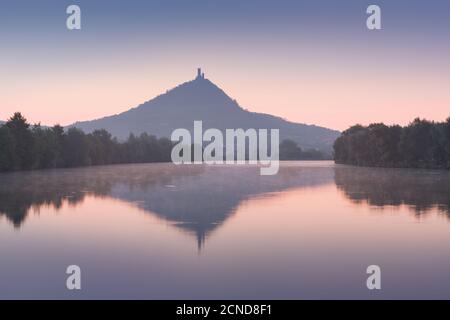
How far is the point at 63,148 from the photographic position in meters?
122

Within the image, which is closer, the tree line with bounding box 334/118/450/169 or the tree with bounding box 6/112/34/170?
the tree with bounding box 6/112/34/170

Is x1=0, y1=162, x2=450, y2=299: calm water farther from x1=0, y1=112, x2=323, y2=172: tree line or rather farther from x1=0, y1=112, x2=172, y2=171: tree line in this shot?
x1=0, y1=112, x2=323, y2=172: tree line

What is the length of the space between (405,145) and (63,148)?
7756cm

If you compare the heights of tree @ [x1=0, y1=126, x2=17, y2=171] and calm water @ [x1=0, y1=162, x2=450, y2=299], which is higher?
tree @ [x1=0, y1=126, x2=17, y2=171]

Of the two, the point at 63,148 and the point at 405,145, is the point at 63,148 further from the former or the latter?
the point at 405,145

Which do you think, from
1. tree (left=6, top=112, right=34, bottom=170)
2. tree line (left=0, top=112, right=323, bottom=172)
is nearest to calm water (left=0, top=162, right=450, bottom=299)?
tree line (left=0, top=112, right=323, bottom=172)

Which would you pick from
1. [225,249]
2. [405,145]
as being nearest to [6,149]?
[405,145]

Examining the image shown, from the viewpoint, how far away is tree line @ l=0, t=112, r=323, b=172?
9139cm

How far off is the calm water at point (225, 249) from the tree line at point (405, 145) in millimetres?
64361

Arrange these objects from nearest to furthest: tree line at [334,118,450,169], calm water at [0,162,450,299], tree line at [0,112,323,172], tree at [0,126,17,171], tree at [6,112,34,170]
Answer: calm water at [0,162,450,299] < tree at [0,126,17,171] < tree line at [0,112,323,172] < tree at [6,112,34,170] < tree line at [334,118,450,169]

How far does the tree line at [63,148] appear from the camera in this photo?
3598 inches

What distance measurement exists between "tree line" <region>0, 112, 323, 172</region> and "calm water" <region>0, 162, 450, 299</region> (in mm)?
62261

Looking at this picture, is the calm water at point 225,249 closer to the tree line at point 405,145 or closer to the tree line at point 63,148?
the tree line at point 63,148

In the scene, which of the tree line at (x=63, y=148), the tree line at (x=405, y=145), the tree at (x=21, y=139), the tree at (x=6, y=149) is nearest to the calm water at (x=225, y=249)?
the tree at (x=6, y=149)
